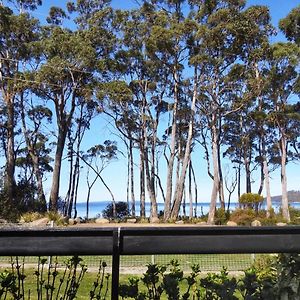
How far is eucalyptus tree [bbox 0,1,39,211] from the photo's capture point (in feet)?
74.5

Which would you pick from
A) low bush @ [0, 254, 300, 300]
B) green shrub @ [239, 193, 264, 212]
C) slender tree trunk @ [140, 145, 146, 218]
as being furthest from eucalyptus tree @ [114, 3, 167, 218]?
low bush @ [0, 254, 300, 300]

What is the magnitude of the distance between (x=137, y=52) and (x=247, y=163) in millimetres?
11256

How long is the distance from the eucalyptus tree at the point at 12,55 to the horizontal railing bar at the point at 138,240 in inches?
872

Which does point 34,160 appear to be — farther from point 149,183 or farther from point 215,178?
point 215,178

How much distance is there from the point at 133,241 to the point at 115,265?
0.34 feet

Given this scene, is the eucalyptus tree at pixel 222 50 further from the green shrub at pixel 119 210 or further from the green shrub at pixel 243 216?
the green shrub at pixel 119 210

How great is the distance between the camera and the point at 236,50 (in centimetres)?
2147

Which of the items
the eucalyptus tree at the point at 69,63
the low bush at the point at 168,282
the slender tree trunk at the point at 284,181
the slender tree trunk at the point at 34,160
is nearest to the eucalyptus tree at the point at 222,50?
the slender tree trunk at the point at 284,181

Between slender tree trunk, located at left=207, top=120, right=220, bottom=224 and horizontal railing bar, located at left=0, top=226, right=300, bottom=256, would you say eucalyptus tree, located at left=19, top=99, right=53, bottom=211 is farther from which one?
horizontal railing bar, located at left=0, top=226, right=300, bottom=256

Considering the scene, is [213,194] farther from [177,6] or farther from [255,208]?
[177,6]

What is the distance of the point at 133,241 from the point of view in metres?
1.30

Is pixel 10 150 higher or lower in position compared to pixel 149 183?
higher

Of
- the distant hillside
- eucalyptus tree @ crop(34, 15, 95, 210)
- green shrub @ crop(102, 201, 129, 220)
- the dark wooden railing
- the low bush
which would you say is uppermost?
eucalyptus tree @ crop(34, 15, 95, 210)

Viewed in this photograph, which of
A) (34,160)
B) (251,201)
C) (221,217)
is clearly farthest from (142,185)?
(251,201)
